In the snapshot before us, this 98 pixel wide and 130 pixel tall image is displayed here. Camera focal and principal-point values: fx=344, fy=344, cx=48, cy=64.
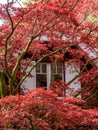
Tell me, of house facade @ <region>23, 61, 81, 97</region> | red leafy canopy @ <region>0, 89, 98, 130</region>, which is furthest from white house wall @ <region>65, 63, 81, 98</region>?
red leafy canopy @ <region>0, 89, 98, 130</region>

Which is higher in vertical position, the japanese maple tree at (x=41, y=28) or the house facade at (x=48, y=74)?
the japanese maple tree at (x=41, y=28)

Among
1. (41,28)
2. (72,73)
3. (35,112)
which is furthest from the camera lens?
(72,73)

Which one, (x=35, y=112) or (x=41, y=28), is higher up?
(x=41, y=28)

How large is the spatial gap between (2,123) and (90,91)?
6.04 metres

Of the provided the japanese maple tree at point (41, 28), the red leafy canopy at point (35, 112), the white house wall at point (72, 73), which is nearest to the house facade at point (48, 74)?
the white house wall at point (72, 73)

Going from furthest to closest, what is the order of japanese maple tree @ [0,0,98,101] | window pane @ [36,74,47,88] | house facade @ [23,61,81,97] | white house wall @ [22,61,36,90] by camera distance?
1. window pane @ [36,74,47,88]
2. house facade @ [23,61,81,97]
3. white house wall @ [22,61,36,90]
4. japanese maple tree @ [0,0,98,101]

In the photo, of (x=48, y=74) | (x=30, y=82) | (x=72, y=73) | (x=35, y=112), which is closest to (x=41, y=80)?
(x=48, y=74)

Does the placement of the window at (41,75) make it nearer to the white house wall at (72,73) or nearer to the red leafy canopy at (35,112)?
the white house wall at (72,73)

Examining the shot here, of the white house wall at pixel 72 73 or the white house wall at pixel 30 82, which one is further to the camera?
the white house wall at pixel 30 82

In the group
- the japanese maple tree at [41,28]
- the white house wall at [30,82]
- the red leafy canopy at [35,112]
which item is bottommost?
the red leafy canopy at [35,112]

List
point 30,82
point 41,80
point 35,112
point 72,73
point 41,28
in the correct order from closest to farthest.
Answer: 1. point 35,112
2. point 41,28
3. point 30,82
4. point 41,80
5. point 72,73

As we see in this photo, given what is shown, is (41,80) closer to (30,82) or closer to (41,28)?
(30,82)

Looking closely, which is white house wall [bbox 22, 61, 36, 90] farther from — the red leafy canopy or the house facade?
the red leafy canopy

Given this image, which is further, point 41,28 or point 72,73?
point 72,73
